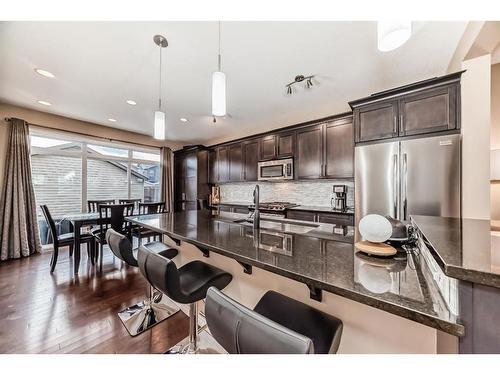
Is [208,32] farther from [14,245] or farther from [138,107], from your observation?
[14,245]

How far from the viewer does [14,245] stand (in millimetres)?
3389

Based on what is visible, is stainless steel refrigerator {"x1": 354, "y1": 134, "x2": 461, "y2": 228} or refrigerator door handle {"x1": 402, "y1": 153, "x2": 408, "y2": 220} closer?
stainless steel refrigerator {"x1": 354, "y1": 134, "x2": 461, "y2": 228}

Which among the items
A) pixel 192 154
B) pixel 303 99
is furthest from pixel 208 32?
pixel 192 154

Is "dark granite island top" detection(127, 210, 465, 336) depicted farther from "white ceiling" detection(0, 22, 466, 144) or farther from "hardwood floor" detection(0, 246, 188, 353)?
"white ceiling" detection(0, 22, 466, 144)

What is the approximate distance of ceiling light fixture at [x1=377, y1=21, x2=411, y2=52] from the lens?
0.96 meters

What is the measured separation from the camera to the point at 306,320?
2.88ft

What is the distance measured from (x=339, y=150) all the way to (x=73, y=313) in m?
3.77

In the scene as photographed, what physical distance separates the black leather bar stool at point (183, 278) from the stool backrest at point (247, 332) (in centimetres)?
45

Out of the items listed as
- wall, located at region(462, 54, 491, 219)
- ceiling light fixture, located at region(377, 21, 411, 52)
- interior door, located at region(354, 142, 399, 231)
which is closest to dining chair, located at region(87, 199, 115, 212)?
interior door, located at region(354, 142, 399, 231)

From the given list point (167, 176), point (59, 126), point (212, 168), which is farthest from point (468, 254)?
point (167, 176)

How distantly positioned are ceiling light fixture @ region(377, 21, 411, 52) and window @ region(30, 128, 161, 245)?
17.3ft

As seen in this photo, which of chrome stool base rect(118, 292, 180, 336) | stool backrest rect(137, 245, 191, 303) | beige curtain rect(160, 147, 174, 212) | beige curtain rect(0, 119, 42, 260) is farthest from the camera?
beige curtain rect(160, 147, 174, 212)

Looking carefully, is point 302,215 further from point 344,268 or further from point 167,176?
point 167,176

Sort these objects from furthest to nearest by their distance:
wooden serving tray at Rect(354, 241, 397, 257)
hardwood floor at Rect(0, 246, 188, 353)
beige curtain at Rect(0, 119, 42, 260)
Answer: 1. beige curtain at Rect(0, 119, 42, 260)
2. hardwood floor at Rect(0, 246, 188, 353)
3. wooden serving tray at Rect(354, 241, 397, 257)
